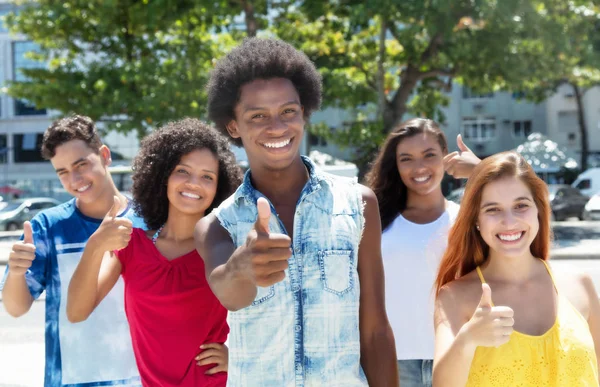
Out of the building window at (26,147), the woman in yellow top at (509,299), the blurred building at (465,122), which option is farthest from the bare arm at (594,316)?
the building window at (26,147)

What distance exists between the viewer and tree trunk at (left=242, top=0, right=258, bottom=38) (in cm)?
1480

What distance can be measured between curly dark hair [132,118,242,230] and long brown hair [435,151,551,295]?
0.90 m

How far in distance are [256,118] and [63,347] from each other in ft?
4.59

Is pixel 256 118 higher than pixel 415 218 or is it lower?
higher

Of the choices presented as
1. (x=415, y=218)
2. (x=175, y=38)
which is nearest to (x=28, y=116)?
(x=175, y=38)

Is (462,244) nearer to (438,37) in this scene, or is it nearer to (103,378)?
(103,378)

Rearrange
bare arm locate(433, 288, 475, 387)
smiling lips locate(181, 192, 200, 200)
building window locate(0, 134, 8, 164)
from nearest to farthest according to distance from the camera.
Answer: bare arm locate(433, 288, 475, 387) < smiling lips locate(181, 192, 200, 200) < building window locate(0, 134, 8, 164)

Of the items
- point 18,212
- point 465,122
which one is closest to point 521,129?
point 465,122

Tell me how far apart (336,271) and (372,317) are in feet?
0.65

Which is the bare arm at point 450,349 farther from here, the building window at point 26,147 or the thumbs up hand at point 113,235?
the building window at point 26,147

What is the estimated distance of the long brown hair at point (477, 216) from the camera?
2352 mm

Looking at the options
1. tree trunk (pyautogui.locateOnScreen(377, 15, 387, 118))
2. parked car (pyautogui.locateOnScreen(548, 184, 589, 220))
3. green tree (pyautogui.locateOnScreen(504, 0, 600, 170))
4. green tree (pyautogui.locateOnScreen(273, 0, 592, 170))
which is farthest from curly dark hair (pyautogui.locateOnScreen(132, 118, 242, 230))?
parked car (pyautogui.locateOnScreen(548, 184, 589, 220))

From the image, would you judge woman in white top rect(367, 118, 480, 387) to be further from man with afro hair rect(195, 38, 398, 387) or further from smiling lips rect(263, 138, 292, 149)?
smiling lips rect(263, 138, 292, 149)

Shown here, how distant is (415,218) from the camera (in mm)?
3463
